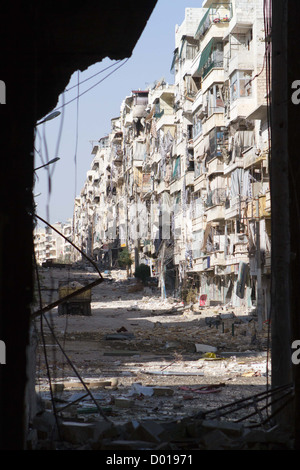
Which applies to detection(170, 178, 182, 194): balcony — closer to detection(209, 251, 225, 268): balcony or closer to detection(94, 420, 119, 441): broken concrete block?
detection(209, 251, 225, 268): balcony

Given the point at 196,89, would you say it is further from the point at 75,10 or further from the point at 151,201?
the point at 75,10

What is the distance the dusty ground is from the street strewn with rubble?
0.02 metres

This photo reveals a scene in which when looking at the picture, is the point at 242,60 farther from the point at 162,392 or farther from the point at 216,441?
the point at 216,441

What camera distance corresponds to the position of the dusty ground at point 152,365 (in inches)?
435

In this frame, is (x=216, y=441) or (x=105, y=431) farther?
(x=105, y=431)

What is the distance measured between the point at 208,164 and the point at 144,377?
35578 mm

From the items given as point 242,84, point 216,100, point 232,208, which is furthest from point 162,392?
point 216,100

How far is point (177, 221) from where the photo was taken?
6184 cm

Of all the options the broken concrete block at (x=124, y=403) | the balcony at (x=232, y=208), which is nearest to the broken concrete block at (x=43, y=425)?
the broken concrete block at (x=124, y=403)

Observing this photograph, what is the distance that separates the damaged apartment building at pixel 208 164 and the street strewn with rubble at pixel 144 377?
5617mm

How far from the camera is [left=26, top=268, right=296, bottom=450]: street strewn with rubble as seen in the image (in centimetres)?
662

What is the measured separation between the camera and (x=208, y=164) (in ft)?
165

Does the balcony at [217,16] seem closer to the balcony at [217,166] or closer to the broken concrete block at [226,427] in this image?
the balcony at [217,166]

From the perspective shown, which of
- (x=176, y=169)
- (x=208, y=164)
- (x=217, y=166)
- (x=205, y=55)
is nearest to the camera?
(x=217, y=166)
